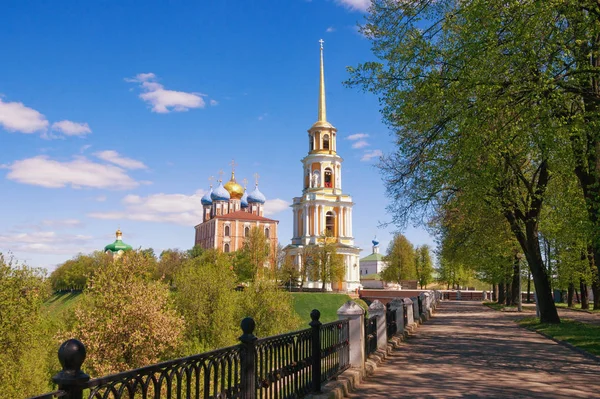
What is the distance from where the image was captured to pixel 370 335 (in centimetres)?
1204

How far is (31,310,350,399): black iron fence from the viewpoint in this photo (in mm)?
3127

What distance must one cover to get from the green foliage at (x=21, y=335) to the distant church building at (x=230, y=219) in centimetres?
6413

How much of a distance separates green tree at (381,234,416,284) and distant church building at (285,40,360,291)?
15.9 meters

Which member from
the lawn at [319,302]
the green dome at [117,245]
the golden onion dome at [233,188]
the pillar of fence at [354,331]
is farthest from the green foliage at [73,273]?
the pillar of fence at [354,331]

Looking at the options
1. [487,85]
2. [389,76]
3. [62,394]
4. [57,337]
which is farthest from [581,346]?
[57,337]

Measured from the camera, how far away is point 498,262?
33.9m

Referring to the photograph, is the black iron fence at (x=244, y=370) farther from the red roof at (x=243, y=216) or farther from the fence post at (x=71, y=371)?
the red roof at (x=243, y=216)

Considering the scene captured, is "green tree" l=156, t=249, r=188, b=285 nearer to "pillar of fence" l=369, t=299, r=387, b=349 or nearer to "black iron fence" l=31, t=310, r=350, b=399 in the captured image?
"pillar of fence" l=369, t=299, r=387, b=349

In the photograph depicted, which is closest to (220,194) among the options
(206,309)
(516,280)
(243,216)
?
(243,216)

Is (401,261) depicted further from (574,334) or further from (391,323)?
(391,323)

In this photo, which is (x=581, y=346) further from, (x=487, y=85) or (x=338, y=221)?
(x=338, y=221)

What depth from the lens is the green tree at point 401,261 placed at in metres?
91.6

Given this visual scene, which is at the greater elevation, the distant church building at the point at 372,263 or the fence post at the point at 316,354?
the distant church building at the point at 372,263

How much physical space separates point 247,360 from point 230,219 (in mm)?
98304
